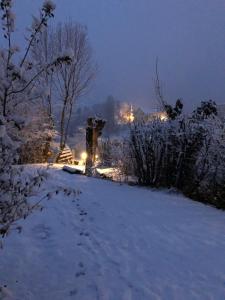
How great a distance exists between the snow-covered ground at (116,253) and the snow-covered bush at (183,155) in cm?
128

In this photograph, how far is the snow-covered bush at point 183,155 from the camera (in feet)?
30.3

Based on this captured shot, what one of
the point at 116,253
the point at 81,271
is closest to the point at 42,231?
the point at 116,253

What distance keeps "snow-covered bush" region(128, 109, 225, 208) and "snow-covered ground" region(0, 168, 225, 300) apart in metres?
1.28

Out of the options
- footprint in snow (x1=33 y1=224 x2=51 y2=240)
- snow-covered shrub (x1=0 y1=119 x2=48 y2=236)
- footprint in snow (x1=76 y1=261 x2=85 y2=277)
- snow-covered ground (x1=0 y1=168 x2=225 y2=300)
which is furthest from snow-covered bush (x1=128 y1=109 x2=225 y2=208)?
snow-covered shrub (x1=0 y1=119 x2=48 y2=236)

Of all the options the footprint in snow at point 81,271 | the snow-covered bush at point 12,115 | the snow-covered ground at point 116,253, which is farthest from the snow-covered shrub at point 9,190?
the footprint in snow at point 81,271

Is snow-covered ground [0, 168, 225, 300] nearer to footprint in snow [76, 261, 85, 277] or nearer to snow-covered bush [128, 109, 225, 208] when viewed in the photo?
footprint in snow [76, 261, 85, 277]

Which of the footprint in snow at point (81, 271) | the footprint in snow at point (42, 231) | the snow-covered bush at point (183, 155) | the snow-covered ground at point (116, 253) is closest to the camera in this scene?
the snow-covered ground at point (116, 253)

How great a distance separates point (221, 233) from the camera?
6121 millimetres

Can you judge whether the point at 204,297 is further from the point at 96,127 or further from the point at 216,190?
the point at 96,127

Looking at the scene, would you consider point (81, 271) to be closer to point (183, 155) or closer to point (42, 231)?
point (42, 231)

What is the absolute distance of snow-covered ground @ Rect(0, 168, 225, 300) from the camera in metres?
4.18

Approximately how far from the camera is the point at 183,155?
10.2m

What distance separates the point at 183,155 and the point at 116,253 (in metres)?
5.44

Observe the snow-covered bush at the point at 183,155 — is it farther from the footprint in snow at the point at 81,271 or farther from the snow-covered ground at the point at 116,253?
the footprint in snow at the point at 81,271
